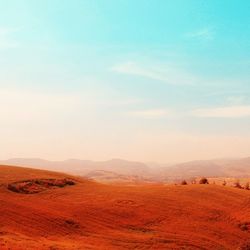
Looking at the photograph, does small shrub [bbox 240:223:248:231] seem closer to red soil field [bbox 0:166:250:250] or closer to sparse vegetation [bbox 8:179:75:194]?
red soil field [bbox 0:166:250:250]

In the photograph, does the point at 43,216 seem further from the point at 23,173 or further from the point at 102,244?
the point at 23,173

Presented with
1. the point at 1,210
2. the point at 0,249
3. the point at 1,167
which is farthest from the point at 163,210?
the point at 1,167

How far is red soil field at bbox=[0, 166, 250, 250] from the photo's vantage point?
837 inches

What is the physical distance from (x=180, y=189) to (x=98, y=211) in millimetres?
11607

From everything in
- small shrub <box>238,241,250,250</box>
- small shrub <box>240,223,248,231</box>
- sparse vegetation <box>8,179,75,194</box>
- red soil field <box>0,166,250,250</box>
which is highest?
sparse vegetation <box>8,179,75,194</box>

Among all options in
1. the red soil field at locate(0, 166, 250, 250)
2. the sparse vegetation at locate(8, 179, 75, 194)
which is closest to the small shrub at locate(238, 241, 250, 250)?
the red soil field at locate(0, 166, 250, 250)

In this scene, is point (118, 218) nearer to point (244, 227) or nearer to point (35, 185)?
point (35, 185)

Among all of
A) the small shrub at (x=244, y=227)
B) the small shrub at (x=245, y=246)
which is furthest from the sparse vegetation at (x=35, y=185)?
the small shrub at (x=245, y=246)

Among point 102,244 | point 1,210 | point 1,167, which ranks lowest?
point 102,244

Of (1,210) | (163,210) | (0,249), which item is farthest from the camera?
(163,210)

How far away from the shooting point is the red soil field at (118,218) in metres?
21.3

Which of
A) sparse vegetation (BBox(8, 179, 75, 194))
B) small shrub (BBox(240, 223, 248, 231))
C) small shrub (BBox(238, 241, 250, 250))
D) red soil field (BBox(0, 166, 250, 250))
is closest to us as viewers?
red soil field (BBox(0, 166, 250, 250))

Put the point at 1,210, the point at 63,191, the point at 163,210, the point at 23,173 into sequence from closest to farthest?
1. the point at 1,210
2. the point at 163,210
3. the point at 63,191
4. the point at 23,173

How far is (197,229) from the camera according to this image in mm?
25531
